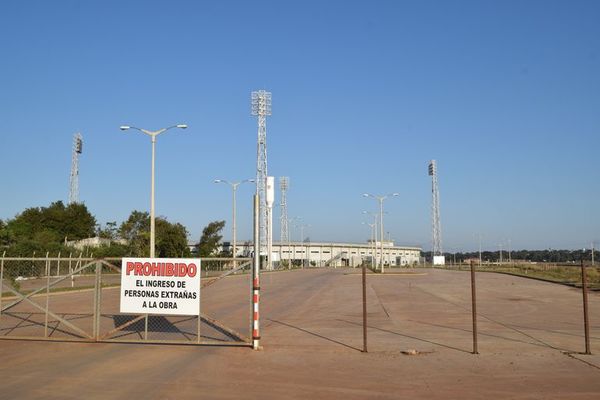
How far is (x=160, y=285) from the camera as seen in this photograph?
12.4 meters

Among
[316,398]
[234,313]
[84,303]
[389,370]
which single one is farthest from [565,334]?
[84,303]

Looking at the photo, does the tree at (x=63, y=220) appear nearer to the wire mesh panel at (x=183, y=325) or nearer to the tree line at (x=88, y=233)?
the tree line at (x=88, y=233)

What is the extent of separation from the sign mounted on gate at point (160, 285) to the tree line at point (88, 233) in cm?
4101

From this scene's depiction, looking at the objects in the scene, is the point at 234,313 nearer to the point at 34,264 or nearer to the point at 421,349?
the point at 421,349

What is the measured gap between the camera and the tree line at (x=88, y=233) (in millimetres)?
56688

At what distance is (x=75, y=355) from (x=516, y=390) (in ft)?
26.1

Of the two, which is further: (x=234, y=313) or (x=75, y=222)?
(x=75, y=222)

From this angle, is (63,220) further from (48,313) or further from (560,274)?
(48,313)

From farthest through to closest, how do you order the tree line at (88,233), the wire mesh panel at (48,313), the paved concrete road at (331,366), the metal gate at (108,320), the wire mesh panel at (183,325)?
the tree line at (88,233) < the wire mesh panel at (48,313) < the metal gate at (108,320) < the wire mesh panel at (183,325) < the paved concrete road at (331,366)

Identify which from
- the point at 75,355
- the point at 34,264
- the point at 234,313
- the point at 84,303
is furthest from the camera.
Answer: the point at 34,264

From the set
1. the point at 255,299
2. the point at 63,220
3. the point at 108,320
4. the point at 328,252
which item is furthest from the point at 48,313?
the point at 328,252

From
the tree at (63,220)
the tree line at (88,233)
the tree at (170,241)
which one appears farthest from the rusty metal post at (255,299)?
the tree at (63,220)

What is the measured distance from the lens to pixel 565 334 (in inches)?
567

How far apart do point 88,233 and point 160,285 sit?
284 ft
